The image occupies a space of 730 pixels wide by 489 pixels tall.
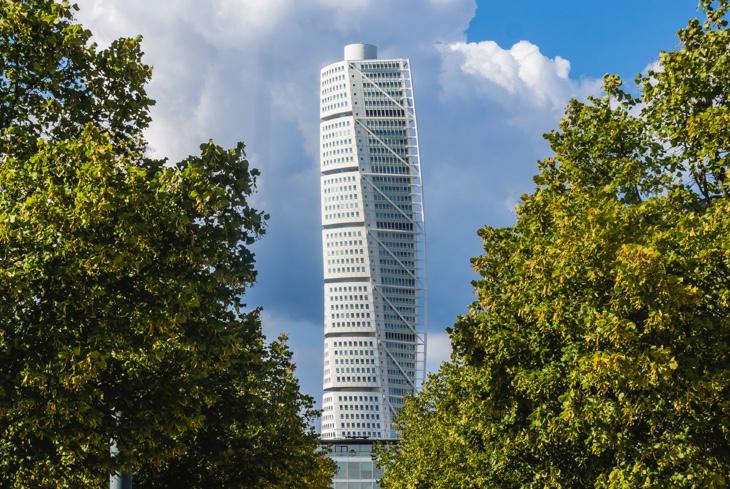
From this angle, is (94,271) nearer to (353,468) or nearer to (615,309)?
(615,309)

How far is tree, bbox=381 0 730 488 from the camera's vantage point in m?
25.2

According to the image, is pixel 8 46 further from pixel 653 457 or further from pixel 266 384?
pixel 266 384

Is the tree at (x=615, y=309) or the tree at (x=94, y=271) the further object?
the tree at (x=615, y=309)

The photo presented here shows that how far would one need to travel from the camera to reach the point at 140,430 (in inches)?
911

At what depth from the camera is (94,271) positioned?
22250 millimetres

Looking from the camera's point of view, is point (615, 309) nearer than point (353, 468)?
Yes

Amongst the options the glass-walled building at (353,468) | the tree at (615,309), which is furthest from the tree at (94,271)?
the glass-walled building at (353,468)

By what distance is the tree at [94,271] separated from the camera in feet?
70.7

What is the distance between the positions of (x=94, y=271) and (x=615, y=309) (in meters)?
13.1

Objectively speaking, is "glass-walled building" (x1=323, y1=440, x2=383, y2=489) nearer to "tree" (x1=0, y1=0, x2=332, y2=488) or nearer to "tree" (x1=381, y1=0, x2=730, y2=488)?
"tree" (x1=381, y1=0, x2=730, y2=488)

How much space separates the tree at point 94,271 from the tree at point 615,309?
8.33 metres

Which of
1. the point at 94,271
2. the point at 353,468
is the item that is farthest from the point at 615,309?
the point at 353,468

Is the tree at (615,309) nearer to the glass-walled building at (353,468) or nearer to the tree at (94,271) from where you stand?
the tree at (94,271)

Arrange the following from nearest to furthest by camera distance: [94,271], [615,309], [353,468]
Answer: [94,271] → [615,309] → [353,468]
